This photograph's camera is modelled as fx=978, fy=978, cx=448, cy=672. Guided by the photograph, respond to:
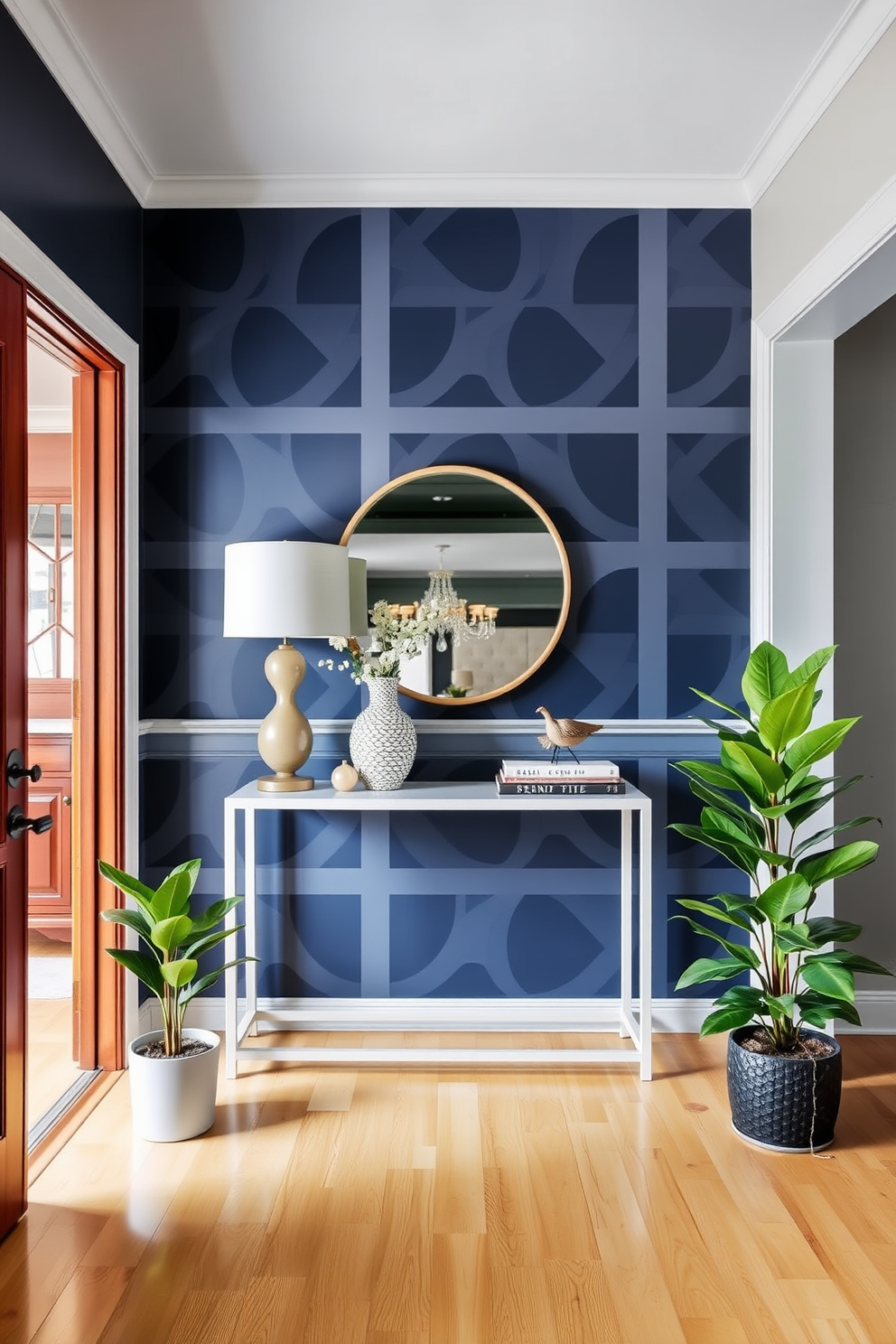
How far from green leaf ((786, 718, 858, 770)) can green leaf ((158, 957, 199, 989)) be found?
1598 mm

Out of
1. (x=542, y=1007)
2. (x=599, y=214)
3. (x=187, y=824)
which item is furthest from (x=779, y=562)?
(x=187, y=824)

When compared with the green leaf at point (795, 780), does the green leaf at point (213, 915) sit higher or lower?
lower

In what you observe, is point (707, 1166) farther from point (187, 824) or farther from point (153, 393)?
point (153, 393)

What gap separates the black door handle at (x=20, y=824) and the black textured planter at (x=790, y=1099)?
181 centimetres

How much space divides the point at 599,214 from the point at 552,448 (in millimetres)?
773

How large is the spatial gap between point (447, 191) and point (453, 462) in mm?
859

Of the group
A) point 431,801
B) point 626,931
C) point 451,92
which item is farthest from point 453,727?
point 451,92

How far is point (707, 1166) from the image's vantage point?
7.77 ft

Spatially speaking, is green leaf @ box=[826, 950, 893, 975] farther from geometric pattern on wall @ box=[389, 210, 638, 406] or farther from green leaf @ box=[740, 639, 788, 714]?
geometric pattern on wall @ box=[389, 210, 638, 406]

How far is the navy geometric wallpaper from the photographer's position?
10.5 feet

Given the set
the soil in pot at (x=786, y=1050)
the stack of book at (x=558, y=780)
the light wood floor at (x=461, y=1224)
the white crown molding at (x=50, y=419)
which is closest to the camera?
the light wood floor at (x=461, y=1224)

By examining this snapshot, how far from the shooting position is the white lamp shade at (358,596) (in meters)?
3.12

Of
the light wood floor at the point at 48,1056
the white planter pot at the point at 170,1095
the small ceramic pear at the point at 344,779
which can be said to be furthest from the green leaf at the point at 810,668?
the light wood floor at the point at 48,1056

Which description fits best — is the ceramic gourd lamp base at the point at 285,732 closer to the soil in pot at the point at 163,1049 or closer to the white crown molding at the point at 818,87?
the soil in pot at the point at 163,1049
